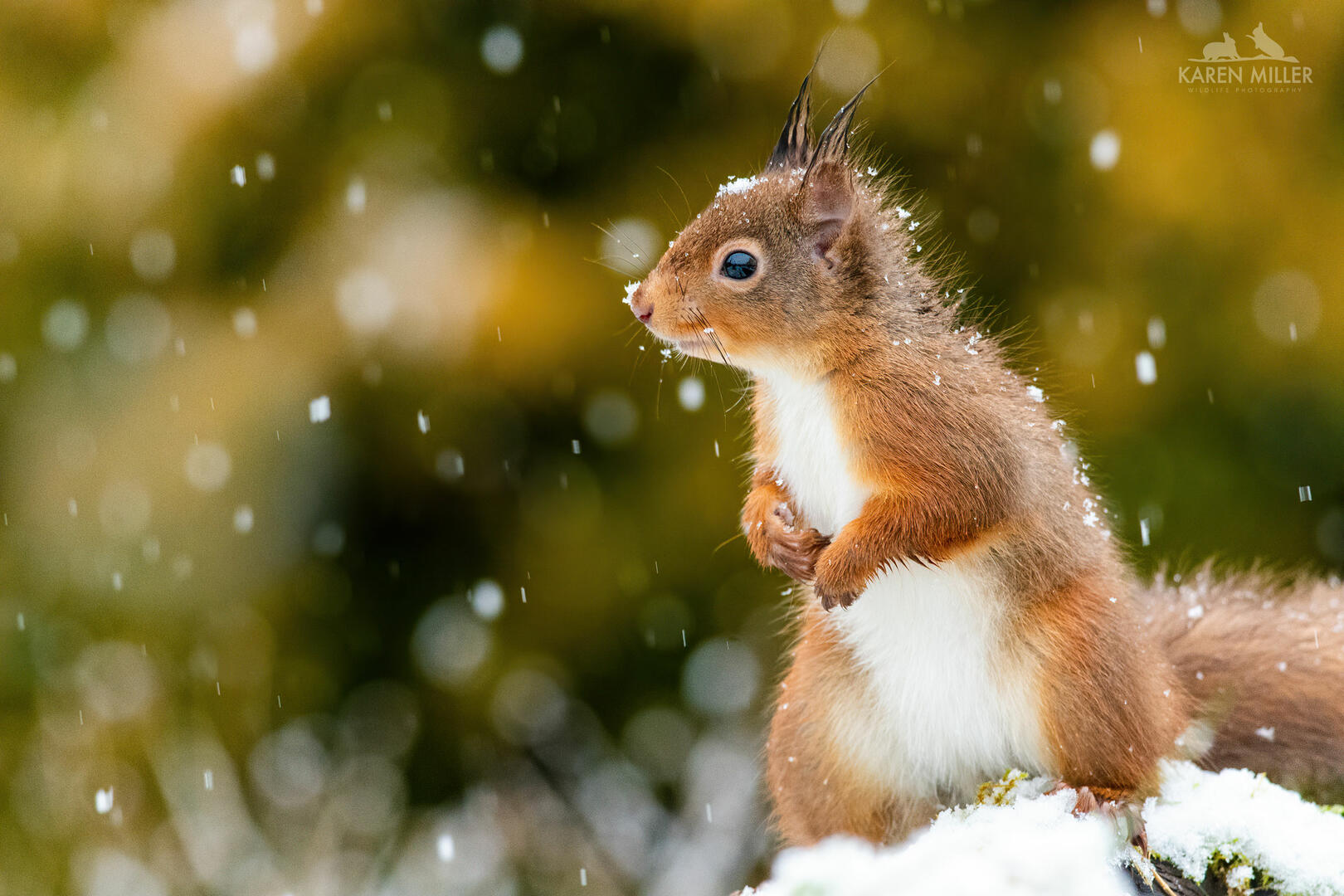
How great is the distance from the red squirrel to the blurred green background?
110 centimetres

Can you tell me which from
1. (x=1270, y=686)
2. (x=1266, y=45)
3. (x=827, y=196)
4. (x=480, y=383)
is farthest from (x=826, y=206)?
(x=1266, y=45)

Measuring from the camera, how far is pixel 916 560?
117 centimetres

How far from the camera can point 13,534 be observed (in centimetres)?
302

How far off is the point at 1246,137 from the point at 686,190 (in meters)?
1.24

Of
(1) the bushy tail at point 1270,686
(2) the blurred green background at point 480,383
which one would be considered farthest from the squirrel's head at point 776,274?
(2) the blurred green background at point 480,383

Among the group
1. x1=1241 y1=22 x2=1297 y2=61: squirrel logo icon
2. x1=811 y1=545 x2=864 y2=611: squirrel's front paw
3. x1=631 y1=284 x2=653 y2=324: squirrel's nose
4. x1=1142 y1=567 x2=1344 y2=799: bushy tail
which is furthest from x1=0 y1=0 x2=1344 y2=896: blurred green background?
x1=811 y1=545 x2=864 y2=611: squirrel's front paw

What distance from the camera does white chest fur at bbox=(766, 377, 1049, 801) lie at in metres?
1.24

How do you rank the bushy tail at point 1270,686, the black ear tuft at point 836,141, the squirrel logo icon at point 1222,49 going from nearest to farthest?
the black ear tuft at point 836,141
the bushy tail at point 1270,686
the squirrel logo icon at point 1222,49

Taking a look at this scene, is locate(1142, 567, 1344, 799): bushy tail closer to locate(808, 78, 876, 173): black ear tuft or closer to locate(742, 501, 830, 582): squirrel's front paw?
locate(742, 501, 830, 582): squirrel's front paw

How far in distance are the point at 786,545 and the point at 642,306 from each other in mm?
316

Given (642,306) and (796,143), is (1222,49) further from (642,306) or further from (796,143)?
(642,306)

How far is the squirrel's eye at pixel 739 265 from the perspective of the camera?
1312 millimetres

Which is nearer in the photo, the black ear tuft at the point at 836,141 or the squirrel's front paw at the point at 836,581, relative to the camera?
the squirrel's front paw at the point at 836,581

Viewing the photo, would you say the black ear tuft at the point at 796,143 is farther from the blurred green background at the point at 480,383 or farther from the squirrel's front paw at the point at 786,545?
the blurred green background at the point at 480,383
